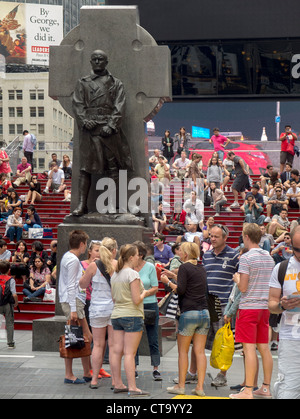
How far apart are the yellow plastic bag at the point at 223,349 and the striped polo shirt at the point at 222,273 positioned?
1.60ft

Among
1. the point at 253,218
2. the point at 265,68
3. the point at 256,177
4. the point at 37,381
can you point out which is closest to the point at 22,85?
the point at 265,68

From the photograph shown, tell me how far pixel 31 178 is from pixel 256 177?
7.89m

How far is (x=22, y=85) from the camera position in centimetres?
12406

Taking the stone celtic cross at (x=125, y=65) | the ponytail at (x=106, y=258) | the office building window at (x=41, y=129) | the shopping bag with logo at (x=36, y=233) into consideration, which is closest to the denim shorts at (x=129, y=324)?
the ponytail at (x=106, y=258)

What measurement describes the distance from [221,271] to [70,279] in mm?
1769

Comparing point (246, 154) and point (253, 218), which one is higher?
point (246, 154)

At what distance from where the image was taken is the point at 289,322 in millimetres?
5746

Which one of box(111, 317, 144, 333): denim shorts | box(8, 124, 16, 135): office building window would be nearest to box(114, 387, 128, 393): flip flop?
box(111, 317, 144, 333): denim shorts

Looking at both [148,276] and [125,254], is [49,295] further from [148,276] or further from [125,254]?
[125,254]

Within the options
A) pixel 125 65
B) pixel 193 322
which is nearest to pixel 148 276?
pixel 193 322

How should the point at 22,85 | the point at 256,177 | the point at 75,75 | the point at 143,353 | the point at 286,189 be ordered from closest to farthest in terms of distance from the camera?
1. the point at 143,353
2. the point at 75,75
3. the point at 286,189
4. the point at 256,177
5. the point at 22,85

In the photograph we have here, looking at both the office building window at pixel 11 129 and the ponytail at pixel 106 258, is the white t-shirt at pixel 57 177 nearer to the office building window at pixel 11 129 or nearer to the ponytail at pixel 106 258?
the ponytail at pixel 106 258

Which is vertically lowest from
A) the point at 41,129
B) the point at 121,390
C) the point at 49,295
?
the point at 121,390

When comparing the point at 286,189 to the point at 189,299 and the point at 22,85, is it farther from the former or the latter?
the point at 22,85
